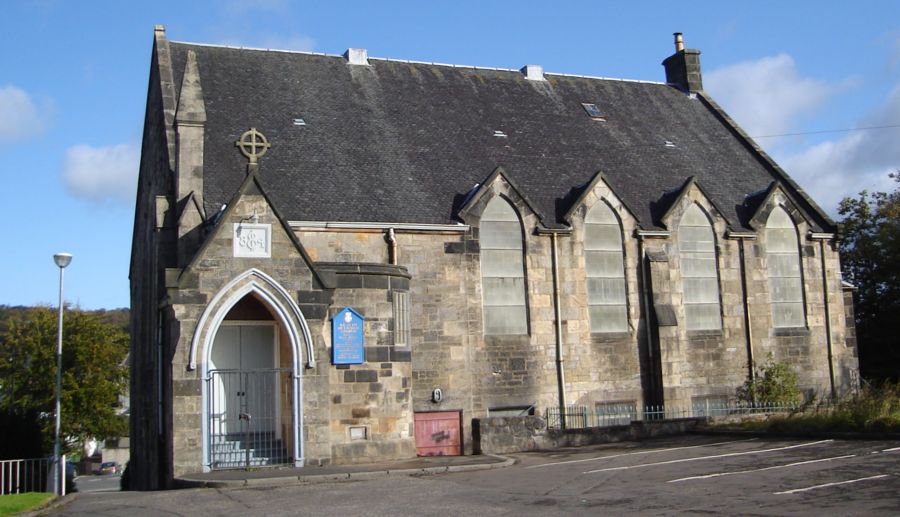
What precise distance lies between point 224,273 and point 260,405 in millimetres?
3203

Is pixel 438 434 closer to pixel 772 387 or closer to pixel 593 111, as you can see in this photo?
pixel 772 387

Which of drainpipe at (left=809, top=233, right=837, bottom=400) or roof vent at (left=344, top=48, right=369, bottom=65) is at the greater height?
roof vent at (left=344, top=48, right=369, bottom=65)

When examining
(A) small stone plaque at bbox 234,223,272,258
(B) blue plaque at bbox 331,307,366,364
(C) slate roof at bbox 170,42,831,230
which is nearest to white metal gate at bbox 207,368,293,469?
(B) blue plaque at bbox 331,307,366,364

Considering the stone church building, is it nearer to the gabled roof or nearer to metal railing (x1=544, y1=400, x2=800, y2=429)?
the gabled roof

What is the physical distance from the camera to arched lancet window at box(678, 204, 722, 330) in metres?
27.0

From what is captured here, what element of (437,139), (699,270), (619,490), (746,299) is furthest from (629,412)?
(619,490)

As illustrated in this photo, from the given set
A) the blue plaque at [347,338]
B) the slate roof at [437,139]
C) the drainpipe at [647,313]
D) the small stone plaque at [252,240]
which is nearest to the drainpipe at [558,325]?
the slate roof at [437,139]

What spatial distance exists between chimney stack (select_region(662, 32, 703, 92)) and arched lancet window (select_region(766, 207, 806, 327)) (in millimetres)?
7741

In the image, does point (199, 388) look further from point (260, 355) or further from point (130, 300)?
point (130, 300)

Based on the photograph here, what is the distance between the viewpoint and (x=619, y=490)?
1350 centimetres

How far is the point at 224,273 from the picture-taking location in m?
18.2

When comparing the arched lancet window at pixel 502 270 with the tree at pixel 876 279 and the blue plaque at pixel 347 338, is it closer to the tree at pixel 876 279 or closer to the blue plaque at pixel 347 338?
the blue plaque at pixel 347 338

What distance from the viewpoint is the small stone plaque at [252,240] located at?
60.4ft

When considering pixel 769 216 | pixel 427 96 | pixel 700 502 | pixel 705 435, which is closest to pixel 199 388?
pixel 700 502
